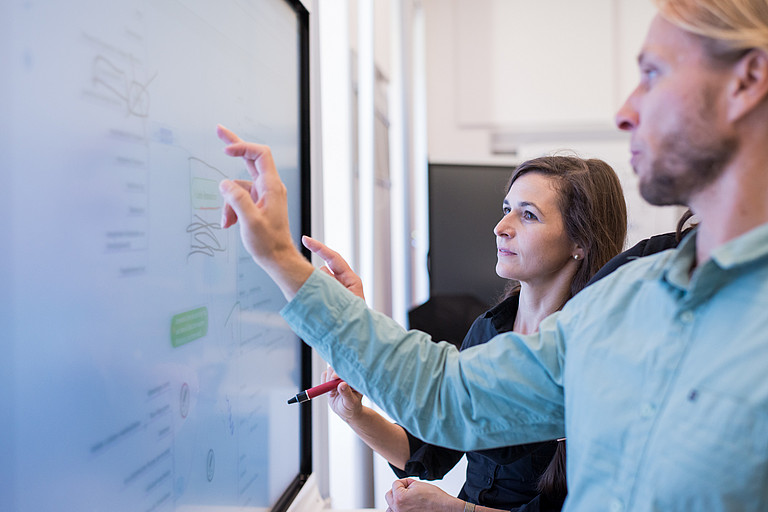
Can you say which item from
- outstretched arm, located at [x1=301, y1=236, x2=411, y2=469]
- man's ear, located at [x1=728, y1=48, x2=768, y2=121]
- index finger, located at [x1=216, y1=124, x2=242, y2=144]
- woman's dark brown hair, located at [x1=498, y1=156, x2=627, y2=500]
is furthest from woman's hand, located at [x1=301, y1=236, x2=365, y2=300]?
woman's dark brown hair, located at [x1=498, y1=156, x2=627, y2=500]

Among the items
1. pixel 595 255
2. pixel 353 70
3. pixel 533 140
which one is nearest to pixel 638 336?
pixel 595 255

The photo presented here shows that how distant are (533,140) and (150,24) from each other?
3.59 m

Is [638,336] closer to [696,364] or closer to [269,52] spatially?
[696,364]

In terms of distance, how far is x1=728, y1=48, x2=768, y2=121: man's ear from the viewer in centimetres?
62

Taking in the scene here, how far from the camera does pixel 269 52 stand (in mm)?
1070

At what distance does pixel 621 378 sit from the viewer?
662 millimetres

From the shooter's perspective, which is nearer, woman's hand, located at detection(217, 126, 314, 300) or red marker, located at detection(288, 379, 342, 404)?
woman's hand, located at detection(217, 126, 314, 300)

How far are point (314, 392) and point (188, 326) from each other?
299 mm

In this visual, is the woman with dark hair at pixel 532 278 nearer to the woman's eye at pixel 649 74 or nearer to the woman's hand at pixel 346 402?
the woman's hand at pixel 346 402

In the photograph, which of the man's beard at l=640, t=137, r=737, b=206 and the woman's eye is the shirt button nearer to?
the man's beard at l=640, t=137, r=737, b=206

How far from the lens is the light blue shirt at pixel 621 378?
0.56m

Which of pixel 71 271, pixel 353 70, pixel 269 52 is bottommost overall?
pixel 71 271

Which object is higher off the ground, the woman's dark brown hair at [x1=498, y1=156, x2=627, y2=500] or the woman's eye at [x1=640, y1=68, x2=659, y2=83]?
the woman's eye at [x1=640, y1=68, x2=659, y2=83]

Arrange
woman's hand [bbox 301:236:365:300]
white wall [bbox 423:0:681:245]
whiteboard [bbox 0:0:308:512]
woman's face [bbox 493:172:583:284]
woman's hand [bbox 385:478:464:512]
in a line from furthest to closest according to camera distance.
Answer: white wall [bbox 423:0:681:245] → woman's face [bbox 493:172:583:284] → woman's hand [bbox 385:478:464:512] → woman's hand [bbox 301:236:365:300] → whiteboard [bbox 0:0:308:512]
